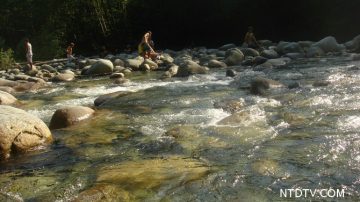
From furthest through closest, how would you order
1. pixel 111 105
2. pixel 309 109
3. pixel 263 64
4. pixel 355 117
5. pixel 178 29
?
pixel 178 29 → pixel 263 64 → pixel 111 105 → pixel 309 109 → pixel 355 117

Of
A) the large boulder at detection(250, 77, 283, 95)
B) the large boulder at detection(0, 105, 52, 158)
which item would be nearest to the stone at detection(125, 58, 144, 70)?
the large boulder at detection(250, 77, 283, 95)

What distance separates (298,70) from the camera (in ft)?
41.9

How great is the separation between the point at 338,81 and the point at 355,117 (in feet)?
11.3

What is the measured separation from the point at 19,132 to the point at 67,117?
5.02ft

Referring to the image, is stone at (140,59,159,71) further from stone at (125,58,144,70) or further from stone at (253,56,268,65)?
stone at (253,56,268,65)

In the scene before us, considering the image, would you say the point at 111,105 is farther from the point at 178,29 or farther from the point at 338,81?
the point at 178,29

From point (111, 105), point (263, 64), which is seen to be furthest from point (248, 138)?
point (263, 64)

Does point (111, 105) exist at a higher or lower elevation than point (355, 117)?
lower

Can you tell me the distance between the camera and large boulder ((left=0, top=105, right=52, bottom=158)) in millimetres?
5980

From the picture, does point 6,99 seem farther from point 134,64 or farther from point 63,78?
point 134,64

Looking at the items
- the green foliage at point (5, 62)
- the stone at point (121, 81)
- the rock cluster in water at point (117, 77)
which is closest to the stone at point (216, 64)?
the rock cluster in water at point (117, 77)
